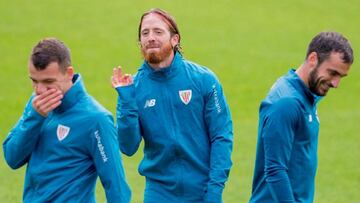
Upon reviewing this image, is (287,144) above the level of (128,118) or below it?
below

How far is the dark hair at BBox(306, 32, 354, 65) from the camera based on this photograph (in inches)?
286

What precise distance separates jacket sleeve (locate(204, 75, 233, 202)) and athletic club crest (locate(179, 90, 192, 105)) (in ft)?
0.47

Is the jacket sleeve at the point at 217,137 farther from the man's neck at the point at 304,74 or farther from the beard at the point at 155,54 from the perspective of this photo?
the man's neck at the point at 304,74

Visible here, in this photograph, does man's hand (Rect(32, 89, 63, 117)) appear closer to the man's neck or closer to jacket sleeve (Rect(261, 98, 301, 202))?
jacket sleeve (Rect(261, 98, 301, 202))

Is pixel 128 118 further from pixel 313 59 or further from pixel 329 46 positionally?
pixel 329 46

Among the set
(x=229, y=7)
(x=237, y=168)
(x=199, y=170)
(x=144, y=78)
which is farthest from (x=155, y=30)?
(x=229, y=7)

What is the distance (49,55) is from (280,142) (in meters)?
1.81

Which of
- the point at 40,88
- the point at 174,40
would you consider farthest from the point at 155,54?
the point at 40,88

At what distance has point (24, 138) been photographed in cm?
686

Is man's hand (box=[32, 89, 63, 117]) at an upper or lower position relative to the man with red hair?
upper

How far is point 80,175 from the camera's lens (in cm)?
700

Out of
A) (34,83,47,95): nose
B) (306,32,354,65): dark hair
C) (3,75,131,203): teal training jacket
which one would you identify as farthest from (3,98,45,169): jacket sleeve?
(306,32,354,65): dark hair

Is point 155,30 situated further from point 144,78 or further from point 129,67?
point 129,67

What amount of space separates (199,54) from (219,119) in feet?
53.8
